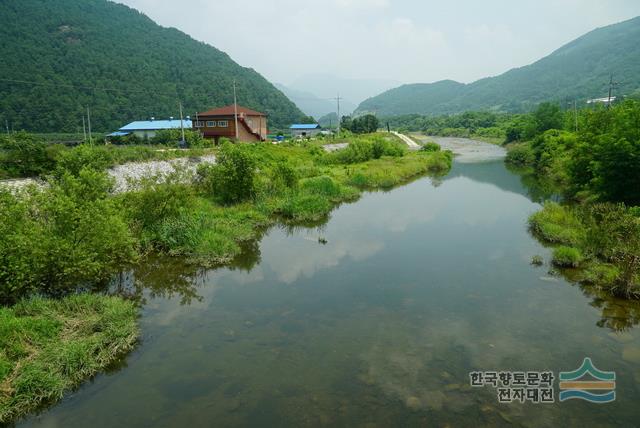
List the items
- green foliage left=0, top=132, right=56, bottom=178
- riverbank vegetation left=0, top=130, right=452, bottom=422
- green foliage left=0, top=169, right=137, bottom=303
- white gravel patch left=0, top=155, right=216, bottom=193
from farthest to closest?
white gravel patch left=0, top=155, right=216, bottom=193, green foliage left=0, top=132, right=56, bottom=178, green foliage left=0, top=169, right=137, bottom=303, riverbank vegetation left=0, top=130, right=452, bottom=422

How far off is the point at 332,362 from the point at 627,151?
16931 mm

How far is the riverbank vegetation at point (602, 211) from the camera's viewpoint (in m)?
13.1

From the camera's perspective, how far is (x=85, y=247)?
11.4 m

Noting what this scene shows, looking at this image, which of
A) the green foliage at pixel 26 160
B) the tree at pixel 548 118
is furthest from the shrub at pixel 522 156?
the green foliage at pixel 26 160

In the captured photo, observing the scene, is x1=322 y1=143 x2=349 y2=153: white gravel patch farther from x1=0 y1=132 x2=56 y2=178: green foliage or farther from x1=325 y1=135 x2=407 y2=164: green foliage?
x1=0 y1=132 x2=56 y2=178: green foliage

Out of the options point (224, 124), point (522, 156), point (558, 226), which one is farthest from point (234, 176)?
point (522, 156)

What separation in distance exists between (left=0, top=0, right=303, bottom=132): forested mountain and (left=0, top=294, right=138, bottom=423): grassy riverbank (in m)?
68.9

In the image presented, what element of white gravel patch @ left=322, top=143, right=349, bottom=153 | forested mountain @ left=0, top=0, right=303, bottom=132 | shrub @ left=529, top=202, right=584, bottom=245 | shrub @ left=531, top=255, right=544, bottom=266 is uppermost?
forested mountain @ left=0, top=0, right=303, bottom=132

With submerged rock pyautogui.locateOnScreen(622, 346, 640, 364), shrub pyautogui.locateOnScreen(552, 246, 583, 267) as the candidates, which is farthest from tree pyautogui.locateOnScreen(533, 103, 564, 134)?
submerged rock pyautogui.locateOnScreen(622, 346, 640, 364)

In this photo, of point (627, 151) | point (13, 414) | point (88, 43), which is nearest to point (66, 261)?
point (13, 414)

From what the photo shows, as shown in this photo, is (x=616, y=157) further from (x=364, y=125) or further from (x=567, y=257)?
(x=364, y=125)

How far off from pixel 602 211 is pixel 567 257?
4.57 metres

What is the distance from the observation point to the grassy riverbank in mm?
8031

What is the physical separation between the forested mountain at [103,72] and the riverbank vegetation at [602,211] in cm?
7154
